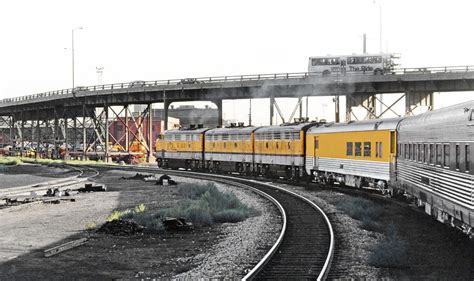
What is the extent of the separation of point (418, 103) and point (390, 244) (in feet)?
150

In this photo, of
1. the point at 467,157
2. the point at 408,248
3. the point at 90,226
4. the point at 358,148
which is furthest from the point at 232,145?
the point at 467,157

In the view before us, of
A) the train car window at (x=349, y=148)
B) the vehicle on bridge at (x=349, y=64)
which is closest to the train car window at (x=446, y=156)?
the train car window at (x=349, y=148)

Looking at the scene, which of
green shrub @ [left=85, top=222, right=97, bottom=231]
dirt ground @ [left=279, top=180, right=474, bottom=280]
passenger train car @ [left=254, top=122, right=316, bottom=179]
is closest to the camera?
dirt ground @ [left=279, top=180, right=474, bottom=280]

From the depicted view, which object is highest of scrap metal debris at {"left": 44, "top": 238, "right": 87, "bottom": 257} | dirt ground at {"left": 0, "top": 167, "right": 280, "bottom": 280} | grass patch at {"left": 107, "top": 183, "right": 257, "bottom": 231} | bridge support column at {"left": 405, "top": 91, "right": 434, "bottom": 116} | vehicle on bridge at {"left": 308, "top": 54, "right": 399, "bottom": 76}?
vehicle on bridge at {"left": 308, "top": 54, "right": 399, "bottom": 76}

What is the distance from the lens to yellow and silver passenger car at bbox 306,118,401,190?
24328 mm

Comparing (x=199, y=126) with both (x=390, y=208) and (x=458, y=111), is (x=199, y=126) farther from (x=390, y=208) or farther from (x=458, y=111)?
(x=458, y=111)

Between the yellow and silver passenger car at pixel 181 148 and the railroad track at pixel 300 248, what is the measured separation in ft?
91.9

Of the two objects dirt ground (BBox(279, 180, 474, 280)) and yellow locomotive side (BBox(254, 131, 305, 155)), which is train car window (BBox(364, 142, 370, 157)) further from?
yellow locomotive side (BBox(254, 131, 305, 155))

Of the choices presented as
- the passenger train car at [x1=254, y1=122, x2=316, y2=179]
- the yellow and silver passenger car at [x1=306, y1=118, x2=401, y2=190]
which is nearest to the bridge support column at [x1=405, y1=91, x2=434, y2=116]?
the passenger train car at [x1=254, y1=122, x2=316, y2=179]

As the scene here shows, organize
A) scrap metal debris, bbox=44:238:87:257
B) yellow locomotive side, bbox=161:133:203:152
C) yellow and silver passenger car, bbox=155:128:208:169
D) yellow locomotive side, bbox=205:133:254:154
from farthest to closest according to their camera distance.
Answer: yellow and silver passenger car, bbox=155:128:208:169 < yellow locomotive side, bbox=161:133:203:152 < yellow locomotive side, bbox=205:133:254:154 < scrap metal debris, bbox=44:238:87:257

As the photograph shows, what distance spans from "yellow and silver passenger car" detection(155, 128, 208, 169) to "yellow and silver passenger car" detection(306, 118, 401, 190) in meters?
17.4

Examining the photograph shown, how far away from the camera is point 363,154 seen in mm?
27016

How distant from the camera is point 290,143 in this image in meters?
36.6

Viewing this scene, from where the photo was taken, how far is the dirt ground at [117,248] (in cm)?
1211
